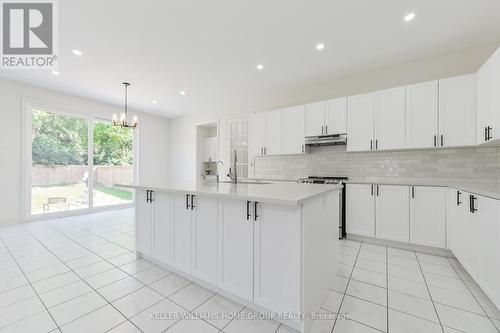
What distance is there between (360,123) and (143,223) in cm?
353

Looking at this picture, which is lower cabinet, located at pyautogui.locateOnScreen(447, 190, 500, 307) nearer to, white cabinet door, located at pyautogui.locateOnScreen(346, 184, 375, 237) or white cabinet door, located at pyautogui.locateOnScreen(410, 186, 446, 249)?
white cabinet door, located at pyautogui.locateOnScreen(410, 186, 446, 249)

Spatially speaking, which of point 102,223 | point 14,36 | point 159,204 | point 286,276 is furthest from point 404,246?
point 14,36

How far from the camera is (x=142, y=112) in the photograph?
6328 mm

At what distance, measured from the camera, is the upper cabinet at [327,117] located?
3.54m

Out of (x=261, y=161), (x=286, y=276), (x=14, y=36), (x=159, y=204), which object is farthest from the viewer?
(x=261, y=161)

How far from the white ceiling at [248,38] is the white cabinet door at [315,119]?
59cm

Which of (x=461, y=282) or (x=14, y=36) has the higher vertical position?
(x=14, y=36)

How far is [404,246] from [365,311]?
1827mm

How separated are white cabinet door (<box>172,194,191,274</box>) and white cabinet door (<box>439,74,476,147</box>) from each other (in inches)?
135

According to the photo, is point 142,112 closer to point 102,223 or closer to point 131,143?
point 131,143

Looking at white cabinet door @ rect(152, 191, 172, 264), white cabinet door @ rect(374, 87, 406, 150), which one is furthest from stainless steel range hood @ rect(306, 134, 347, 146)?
white cabinet door @ rect(152, 191, 172, 264)

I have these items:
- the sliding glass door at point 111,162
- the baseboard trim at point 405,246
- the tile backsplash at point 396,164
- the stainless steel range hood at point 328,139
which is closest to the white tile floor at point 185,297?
the baseboard trim at point 405,246

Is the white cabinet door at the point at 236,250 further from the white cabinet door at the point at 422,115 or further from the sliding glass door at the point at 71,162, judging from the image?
the sliding glass door at the point at 71,162

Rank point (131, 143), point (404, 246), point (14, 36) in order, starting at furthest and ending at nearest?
point (131, 143)
point (404, 246)
point (14, 36)
